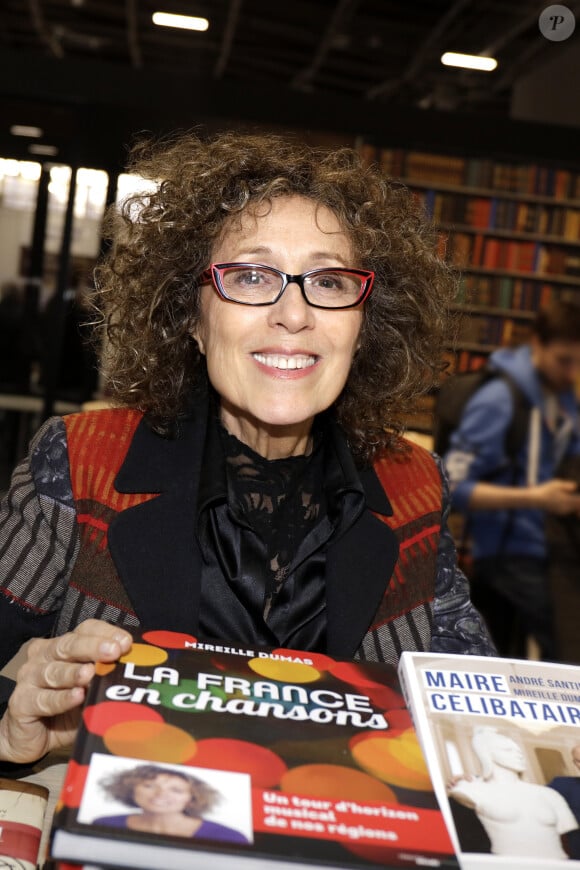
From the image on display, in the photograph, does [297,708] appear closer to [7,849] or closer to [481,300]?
[7,849]

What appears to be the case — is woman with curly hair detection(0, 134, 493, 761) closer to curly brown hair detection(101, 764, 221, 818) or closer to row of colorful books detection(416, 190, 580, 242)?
curly brown hair detection(101, 764, 221, 818)

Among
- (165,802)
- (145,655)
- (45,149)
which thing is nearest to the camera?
(165,802)

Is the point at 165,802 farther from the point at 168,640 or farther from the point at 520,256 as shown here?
the point at 520,256

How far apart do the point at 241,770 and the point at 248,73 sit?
4187 mm

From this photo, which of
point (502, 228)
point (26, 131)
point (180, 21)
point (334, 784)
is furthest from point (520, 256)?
point (334, 784)

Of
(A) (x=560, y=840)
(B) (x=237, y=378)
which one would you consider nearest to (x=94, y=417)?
(B) (x=237, y=378)

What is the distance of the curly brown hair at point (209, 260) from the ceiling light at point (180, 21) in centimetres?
261

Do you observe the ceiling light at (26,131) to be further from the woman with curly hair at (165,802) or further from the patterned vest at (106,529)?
the woman with curly hair at (165,802)

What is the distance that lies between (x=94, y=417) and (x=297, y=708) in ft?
2.98

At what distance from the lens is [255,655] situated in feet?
3.23

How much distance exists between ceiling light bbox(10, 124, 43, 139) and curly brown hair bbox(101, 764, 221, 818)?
169 inches

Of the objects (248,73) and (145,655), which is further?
(248,73)

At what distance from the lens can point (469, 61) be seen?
4238 mm

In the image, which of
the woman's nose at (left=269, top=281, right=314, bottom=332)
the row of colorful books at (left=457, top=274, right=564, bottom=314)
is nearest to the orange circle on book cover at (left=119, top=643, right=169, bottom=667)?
the woman's nose at (left=269, top=281, right=314, bottom=332)
